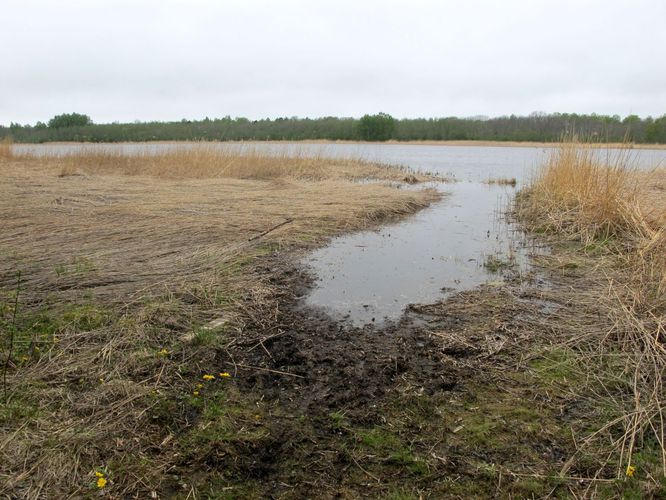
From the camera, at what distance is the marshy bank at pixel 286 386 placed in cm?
189

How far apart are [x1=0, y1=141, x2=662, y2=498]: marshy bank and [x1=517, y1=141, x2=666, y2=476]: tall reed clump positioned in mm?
54

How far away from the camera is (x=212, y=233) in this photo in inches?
231

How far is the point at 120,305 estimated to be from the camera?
3359 millimetres

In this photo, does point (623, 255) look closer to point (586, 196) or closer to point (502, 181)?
point (586, 196)

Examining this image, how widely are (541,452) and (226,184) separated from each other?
32.0 feet

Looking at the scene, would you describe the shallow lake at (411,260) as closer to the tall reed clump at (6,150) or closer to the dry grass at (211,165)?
the dry grass at (211,165)

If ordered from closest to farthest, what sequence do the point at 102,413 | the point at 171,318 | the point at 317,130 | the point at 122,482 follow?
the point at 122,482, the point at 102,413, the point at 171,318, the point at 317,130

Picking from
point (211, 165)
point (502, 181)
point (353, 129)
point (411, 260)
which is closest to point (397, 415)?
point (411, 260)

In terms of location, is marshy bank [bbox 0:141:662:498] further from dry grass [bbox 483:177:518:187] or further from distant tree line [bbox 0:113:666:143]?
distant tree line [bbox 0:113:666:143]

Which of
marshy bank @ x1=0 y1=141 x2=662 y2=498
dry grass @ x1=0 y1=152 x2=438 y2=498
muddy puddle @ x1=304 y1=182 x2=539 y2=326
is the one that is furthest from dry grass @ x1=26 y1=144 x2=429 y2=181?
marshy bank @ x1=0 y1=141 x2=662 y2=498

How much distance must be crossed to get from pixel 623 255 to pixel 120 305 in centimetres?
449

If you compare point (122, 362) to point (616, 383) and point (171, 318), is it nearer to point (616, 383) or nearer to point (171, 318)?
point (171, 318)

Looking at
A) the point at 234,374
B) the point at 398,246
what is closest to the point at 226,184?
the point at 398,246

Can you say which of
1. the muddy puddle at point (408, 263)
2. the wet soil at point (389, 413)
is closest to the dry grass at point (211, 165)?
the muddy puddle at point (408, 263)
